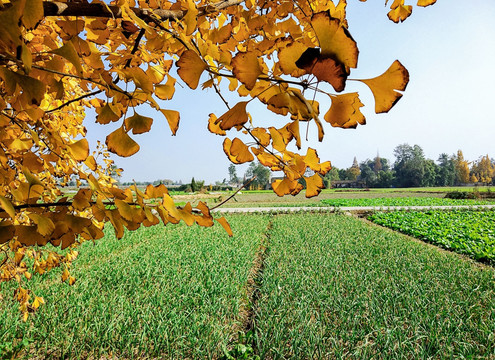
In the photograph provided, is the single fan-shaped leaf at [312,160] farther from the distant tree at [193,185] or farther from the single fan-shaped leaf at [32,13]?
the distant tree at [193,185]

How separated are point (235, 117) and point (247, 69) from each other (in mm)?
72

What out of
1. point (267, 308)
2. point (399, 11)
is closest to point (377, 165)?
point (267, 308)

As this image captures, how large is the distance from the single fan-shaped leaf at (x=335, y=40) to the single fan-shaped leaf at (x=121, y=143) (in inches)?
17.7

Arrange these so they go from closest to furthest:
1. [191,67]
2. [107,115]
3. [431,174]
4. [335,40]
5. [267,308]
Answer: [335,40], [191,67], [107,115], [267,308], [431,174]

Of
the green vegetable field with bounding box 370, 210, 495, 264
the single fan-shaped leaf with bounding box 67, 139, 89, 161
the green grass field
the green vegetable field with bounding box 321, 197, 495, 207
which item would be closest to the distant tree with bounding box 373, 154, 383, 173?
the green vegetable field with bounding box 321, 197, 495, 207

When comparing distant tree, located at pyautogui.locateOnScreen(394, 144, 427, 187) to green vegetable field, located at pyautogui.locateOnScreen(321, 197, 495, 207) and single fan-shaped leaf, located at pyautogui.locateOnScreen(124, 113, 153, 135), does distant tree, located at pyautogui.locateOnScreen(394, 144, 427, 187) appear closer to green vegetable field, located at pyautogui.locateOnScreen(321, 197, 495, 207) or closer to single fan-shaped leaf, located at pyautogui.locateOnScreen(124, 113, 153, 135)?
green vegetable field, located at pyautogui.locateOnScreen(321, 197, 495, 207)

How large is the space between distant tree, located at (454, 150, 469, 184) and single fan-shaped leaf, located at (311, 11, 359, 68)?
228 ft

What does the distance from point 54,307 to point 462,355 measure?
13.1ft

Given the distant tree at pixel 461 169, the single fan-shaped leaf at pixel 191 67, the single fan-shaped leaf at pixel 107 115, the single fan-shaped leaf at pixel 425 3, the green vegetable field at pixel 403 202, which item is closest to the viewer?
the single fan-shaped leaf at pixel 191 67

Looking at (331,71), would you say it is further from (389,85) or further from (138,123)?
(138,123)

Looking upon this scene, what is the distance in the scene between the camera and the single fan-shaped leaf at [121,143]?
0.56 meters

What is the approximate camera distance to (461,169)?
177 ft

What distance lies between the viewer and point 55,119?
1550mm

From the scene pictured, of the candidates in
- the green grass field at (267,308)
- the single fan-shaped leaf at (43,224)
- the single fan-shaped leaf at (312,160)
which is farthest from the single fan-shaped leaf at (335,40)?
the green grass field at (267,308)
